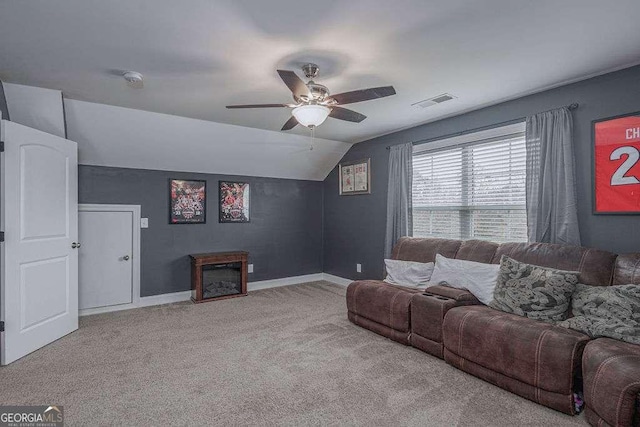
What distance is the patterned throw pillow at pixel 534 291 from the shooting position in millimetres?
2479

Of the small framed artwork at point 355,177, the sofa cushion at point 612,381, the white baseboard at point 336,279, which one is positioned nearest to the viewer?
the sofa cushion at point 612,381

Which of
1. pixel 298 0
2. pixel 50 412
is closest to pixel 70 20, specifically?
pixel 298 0

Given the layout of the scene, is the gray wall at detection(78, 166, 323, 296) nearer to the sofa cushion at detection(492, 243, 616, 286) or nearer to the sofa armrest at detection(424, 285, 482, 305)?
the sofa armrest at detection(424, 285, 482, 305)

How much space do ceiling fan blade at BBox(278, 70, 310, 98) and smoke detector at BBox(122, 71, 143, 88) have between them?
1420 millimetres

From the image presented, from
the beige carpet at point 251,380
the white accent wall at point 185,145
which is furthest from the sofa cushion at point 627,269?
the white accent wall at point 185,145

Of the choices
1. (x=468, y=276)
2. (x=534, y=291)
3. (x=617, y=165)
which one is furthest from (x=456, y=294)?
(x=617, y=165)

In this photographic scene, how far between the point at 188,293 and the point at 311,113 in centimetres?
359

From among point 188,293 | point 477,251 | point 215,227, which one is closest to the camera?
point 477,251

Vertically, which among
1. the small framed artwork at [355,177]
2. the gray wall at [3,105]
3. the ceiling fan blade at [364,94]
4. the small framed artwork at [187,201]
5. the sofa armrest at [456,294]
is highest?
the gray wall at [3,105]

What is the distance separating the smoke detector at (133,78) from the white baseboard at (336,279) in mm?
4113

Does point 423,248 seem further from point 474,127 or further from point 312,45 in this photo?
point 312,45

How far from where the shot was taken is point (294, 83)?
2.33 metres

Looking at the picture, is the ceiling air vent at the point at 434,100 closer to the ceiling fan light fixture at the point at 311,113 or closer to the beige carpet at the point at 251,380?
the ceiling fan light fixture at the point at 311,113

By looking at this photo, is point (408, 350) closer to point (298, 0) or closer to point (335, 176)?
point (298, 0)
